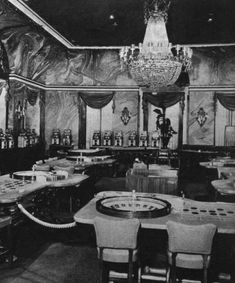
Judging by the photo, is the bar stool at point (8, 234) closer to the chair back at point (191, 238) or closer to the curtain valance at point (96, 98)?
the chair back at point (191, 238)

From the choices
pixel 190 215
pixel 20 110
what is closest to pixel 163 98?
pixel 20 110

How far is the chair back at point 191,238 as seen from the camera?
319cm

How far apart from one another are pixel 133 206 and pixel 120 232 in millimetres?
899

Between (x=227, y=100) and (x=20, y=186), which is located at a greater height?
(x=227, y=100)

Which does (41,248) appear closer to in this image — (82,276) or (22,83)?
(82,276)

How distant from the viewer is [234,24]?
35.0 ft

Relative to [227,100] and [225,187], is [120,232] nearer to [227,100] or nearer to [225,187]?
[225,187]

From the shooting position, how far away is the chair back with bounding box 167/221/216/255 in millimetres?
3186

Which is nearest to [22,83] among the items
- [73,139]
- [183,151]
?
[73,139]

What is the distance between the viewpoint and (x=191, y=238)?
3.21 meters

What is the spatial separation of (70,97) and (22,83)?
278 cm

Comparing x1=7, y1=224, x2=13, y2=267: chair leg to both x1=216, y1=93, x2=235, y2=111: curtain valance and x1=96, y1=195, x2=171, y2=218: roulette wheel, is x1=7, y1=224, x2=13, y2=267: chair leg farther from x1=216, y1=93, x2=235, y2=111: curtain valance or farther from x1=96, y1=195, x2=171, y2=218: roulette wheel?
x1=216, y1=93, x2=235, y2=111: curtain valance

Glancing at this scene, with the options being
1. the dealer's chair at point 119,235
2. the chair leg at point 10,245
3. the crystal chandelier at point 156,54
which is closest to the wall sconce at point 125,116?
the crystal chandelier at point 156,54

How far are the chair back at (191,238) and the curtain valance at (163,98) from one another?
11.6 m
